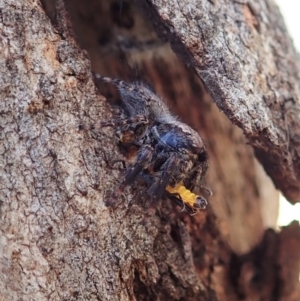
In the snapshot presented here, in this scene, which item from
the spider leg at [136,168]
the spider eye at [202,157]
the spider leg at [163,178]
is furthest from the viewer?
the spider eye at [202,157]

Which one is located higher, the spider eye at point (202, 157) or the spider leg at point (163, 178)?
the spider eye at point (202, 157)

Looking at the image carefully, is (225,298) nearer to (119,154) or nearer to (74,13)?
(119,154)

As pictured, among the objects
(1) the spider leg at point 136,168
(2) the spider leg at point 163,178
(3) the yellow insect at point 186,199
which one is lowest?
→ (3) the yellow insect at point 186,199

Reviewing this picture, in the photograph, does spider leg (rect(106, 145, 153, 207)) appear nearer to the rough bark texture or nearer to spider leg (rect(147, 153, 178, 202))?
spider leg (rect(147, 153, 178, 202))

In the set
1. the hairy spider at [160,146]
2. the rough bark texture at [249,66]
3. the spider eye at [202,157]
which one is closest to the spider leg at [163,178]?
the hairy spider at [160,146]

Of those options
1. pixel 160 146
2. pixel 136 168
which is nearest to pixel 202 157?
pixel 160 146

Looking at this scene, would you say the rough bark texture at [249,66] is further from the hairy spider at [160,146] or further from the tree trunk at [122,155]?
the hairy spider at [160,146]
